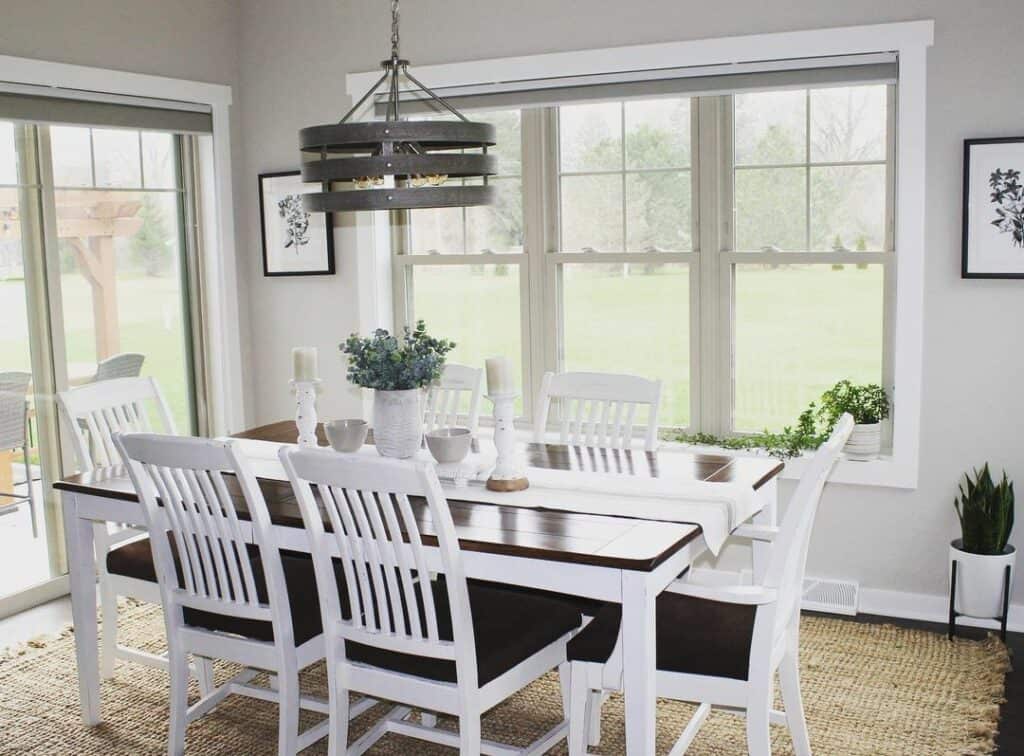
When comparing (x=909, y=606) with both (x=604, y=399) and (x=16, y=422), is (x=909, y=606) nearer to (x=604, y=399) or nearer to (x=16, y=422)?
(x=604, y=399)

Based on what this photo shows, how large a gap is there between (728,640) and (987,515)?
1.60 metres

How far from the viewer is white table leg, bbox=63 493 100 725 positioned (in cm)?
331

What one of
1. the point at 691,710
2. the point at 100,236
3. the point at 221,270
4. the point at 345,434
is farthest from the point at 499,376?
the point at 221,270

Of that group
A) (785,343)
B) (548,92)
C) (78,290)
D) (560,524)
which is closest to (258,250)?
(78,290)

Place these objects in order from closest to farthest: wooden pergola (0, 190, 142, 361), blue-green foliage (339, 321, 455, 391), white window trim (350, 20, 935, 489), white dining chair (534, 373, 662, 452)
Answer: blue-green foliage (339, 321, 455, 391), white dining chair (534, 373, 662, 452), white window trim (350, 20, 935, 489), wooden pergola (0, 190, 142, 361)

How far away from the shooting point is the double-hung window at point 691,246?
4281 mm

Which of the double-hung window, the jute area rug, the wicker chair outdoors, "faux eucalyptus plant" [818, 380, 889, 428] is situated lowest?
the jute area rug

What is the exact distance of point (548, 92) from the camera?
460 cm

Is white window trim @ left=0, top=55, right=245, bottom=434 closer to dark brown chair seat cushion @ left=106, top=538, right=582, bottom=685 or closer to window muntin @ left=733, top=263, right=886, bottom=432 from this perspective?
dark brown chair seat cushion @ left=106, top=538, right=582, bottom=685

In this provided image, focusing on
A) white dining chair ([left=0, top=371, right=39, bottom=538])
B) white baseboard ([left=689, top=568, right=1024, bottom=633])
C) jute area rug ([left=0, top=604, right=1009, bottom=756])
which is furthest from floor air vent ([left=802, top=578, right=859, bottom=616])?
white dining chair ([left=0, top=371, right=39, bottom=538])

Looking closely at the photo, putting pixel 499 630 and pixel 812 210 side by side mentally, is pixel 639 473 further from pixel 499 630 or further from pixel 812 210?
pixel 812 210

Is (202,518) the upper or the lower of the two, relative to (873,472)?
upper

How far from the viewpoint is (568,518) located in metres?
2.82

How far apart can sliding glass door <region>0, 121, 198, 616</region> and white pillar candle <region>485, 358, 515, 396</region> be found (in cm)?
233
